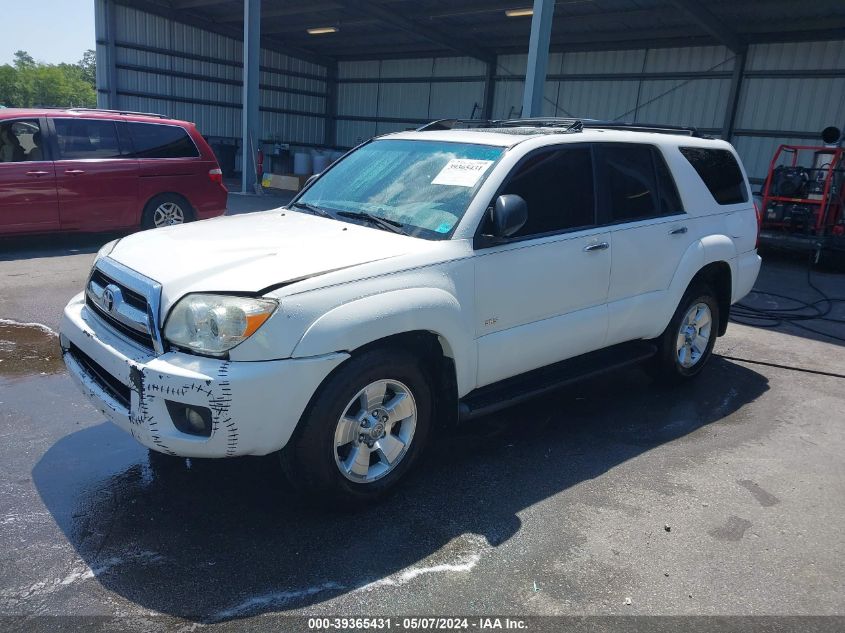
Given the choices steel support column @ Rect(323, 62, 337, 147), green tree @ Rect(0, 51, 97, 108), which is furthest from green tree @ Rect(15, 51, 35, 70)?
steel support column @ Rect(323, 62, 337, 147)

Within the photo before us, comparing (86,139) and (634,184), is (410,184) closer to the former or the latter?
(634,184)

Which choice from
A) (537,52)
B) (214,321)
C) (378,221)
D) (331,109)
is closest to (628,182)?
(378,221)

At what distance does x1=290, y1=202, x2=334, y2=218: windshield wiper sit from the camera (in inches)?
160

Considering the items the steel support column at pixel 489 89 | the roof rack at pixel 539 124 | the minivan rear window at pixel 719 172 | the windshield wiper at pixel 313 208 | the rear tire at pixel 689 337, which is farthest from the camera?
the steel support column at pixel 489 89

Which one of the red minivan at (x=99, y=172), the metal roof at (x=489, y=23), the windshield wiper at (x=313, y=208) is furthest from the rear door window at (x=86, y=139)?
the metal roof at (x=489, y=23)

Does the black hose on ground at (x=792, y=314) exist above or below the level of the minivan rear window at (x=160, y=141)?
below

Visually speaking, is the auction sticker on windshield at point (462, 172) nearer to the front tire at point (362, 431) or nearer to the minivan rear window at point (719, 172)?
the front tire at point (362, 431)

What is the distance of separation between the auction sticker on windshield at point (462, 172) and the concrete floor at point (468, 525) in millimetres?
1572

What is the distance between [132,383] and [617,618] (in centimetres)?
222

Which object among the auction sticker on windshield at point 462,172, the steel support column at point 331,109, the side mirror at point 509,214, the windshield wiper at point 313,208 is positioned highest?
the steel support column at point 331,109

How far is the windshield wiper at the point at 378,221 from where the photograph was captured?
3.59 meters

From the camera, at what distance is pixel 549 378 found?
13.1ft

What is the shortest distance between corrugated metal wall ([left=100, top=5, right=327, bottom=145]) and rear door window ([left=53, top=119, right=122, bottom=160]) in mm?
14891

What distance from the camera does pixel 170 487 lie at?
3.40 meters
